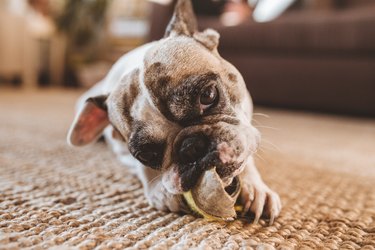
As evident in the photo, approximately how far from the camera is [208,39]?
1158 mm

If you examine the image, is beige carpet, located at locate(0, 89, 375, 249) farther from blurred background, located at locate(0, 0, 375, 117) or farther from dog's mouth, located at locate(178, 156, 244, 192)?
blurred background, located at locate(0, 0, 375, 117)

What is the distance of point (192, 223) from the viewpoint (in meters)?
0.77

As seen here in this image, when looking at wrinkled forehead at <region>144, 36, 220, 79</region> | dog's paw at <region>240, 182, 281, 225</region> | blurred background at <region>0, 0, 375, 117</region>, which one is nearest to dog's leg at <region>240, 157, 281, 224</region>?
dog's paw at <region>240, 182, 281, 225</region>

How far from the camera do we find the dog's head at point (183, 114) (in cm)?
79

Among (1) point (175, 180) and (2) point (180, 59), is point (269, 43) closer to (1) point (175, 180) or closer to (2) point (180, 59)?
(2) point (180, 59)

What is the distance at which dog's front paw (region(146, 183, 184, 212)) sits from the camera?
2.79 ft

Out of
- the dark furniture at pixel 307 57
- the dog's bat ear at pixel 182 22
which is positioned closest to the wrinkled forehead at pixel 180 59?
the dog's bat ear at pixel 182 22

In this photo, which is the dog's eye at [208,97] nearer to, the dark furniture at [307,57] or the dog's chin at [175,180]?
the dog's chin at [175,180]

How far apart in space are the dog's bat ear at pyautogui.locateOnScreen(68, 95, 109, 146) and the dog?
107 mm

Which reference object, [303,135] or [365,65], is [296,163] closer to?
[303,135]

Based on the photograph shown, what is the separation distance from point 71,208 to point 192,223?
255 mm

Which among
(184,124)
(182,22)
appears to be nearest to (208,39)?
(182,22)

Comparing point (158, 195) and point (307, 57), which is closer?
point (158, 195)

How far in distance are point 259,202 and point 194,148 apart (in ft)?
0.59
